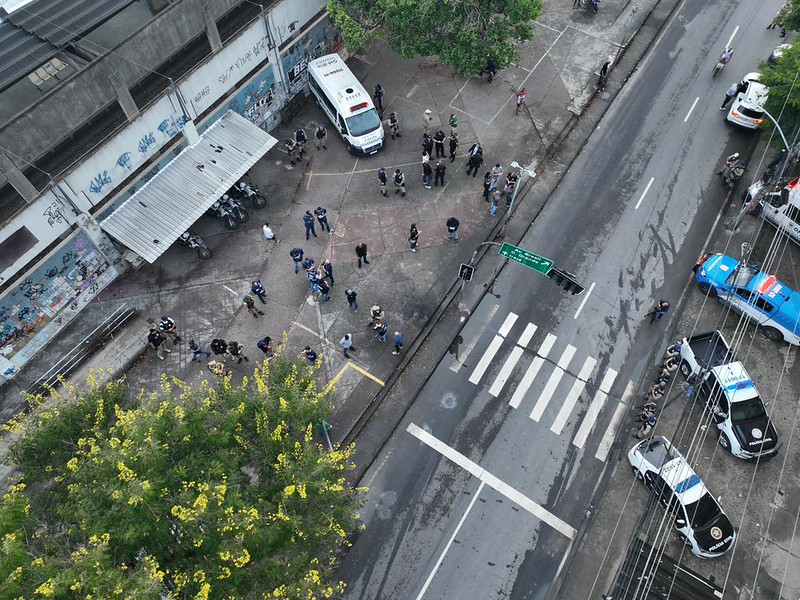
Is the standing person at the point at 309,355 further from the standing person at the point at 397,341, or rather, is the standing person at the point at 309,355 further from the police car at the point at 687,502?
the police car at the point at 687,502

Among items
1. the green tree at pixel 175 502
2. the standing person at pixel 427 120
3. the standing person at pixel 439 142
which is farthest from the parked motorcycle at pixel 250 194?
the green tree at pixel 175 502

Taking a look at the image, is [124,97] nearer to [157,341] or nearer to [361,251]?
[157,341]

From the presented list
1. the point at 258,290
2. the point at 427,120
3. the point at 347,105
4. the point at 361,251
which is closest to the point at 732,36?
the point at 427,120

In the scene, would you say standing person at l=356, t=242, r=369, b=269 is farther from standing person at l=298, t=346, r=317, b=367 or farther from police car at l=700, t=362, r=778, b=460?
police car at l=700, t=362, r=778, b=460

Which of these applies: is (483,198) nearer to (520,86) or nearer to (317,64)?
(520,86)

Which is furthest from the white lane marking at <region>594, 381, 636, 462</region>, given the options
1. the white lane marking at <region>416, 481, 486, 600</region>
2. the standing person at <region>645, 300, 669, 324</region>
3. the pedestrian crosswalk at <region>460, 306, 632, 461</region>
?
the white lane marking at <region>416, 481, 486, 600</region>

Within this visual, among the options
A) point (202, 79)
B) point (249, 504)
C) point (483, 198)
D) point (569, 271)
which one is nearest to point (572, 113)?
point (483, 198)
